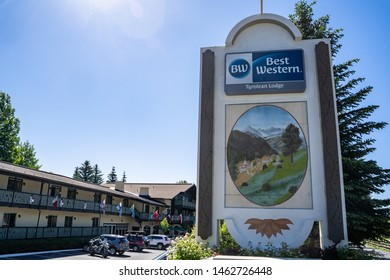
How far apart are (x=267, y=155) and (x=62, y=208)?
22.6m

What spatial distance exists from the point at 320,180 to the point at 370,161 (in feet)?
19.2

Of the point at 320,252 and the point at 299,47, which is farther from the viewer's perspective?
the point at 299,47

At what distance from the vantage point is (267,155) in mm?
14305

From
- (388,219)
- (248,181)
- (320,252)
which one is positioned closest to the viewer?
(320,252)

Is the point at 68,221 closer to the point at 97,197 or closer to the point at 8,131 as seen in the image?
the point at 97,197

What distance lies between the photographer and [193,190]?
57.6 m

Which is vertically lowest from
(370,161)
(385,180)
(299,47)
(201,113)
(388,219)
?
(388,219)

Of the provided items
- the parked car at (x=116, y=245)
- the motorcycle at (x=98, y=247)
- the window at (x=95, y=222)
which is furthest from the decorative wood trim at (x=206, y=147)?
the window at (x=95, y=222)

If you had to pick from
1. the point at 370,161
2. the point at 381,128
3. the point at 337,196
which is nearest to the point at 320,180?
the point at 337,196

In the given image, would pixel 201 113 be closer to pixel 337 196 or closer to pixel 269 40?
pixel 269 40

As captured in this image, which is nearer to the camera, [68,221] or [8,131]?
[68,221]

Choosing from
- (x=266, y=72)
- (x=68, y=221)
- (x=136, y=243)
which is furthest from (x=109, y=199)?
(x=266, y=72)

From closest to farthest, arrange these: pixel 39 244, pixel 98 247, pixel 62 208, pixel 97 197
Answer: pixel 39 244, pixel 98 247, pixel 62 208, pixel 97 197

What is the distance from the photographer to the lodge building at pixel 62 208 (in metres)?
24.4
